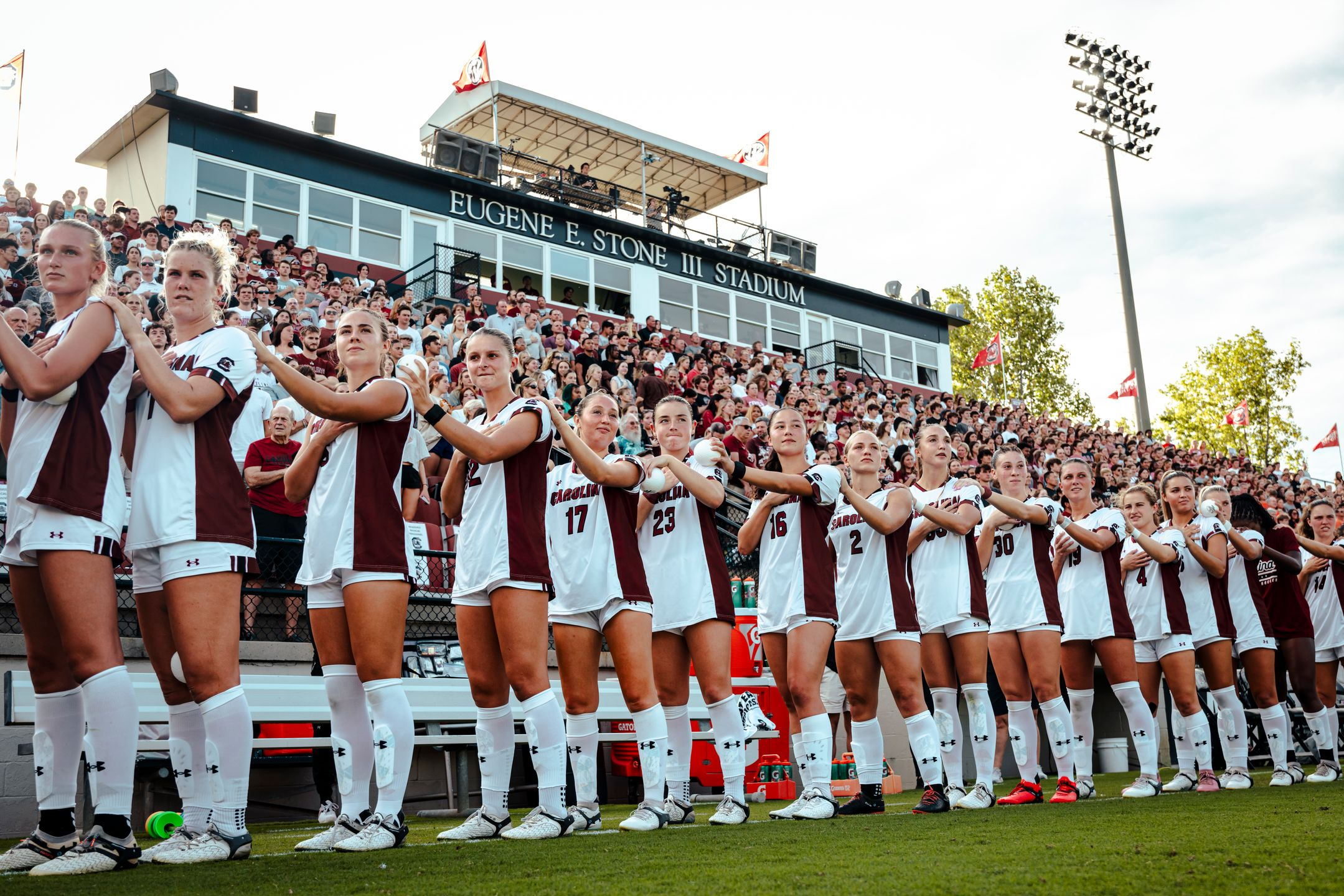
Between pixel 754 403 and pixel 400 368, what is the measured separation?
12.8 metres

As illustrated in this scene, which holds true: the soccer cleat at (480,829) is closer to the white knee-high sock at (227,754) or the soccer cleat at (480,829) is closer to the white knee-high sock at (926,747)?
the white knee-high sock at (227,754)

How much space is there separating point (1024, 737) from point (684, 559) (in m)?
2.88

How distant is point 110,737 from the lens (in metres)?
3.97

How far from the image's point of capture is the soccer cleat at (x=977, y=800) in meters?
6.77

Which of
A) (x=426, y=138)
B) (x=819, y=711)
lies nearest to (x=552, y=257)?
(x=426, y=138)

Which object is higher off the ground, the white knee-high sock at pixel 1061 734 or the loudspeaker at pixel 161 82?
the loudspeaker at pixel 161 82

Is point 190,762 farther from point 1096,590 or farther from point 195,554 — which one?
point 1096,590

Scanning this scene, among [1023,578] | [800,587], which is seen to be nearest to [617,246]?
[1023,578]

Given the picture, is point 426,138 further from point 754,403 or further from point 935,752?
point 935,752

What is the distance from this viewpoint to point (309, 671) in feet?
27.4

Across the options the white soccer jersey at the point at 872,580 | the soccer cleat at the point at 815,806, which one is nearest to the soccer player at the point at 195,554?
the soccer cleat at the point at 815,806

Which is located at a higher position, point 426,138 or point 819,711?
point 426,138

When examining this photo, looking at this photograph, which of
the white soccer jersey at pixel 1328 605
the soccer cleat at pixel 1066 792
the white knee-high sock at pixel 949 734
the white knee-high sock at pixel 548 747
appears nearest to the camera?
the white knee-high sock at pixel 548 747

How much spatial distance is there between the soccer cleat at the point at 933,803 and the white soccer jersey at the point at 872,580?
949 mm
